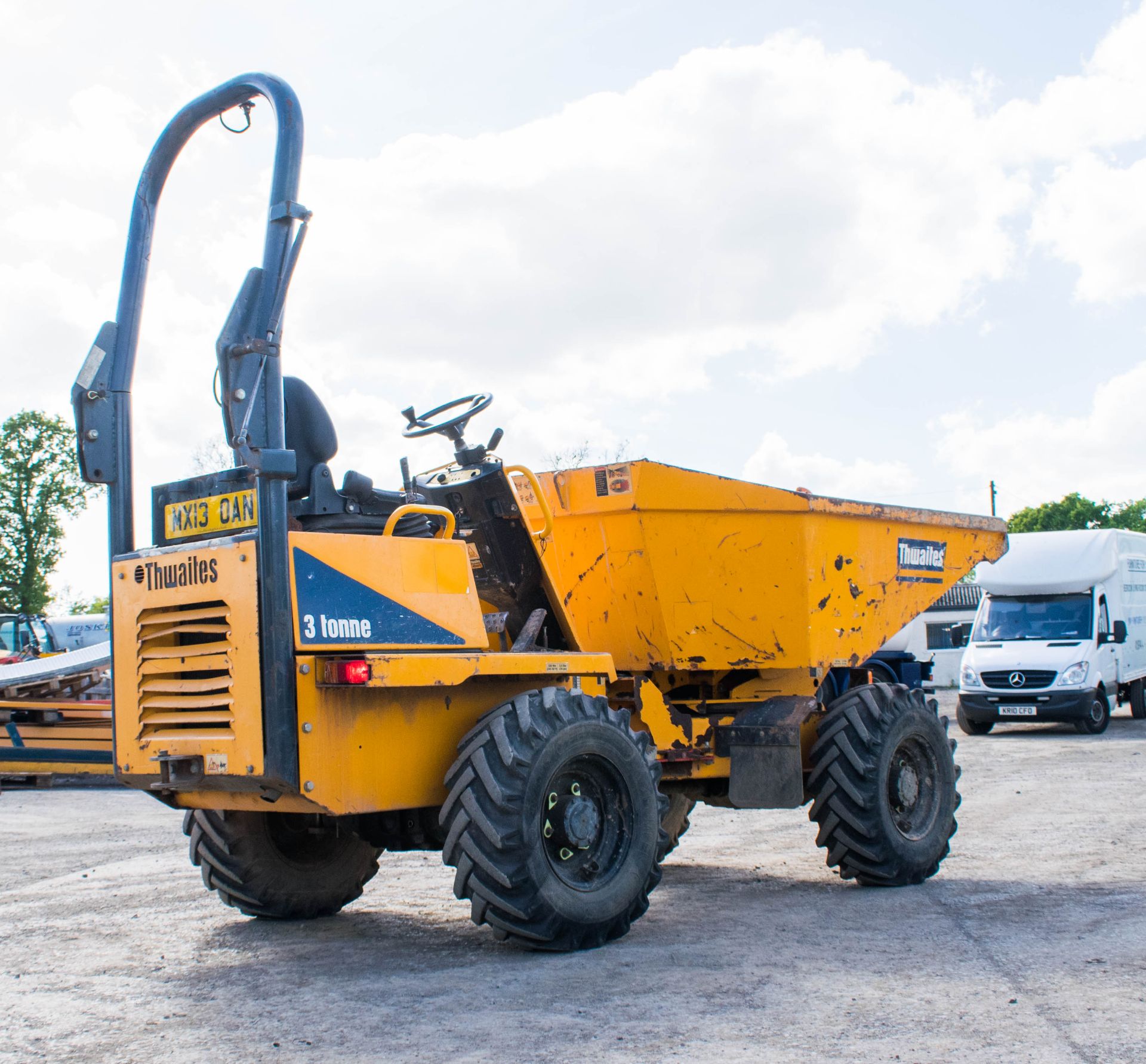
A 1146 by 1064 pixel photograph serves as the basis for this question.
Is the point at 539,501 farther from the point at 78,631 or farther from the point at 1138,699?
the point at 78,631

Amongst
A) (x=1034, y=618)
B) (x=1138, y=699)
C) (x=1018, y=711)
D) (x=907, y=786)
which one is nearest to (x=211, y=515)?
(x=907, y=786)

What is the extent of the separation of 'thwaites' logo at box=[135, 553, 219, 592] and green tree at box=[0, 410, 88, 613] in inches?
2509

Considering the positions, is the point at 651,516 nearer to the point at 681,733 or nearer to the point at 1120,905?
the point at 681,733

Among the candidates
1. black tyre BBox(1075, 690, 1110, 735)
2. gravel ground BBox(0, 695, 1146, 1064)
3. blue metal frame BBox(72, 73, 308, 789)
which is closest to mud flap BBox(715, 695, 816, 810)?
gravel ground BBox(0, 695, 1146, 1064)

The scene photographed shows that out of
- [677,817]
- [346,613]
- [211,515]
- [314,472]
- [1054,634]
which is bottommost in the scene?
[677,817]

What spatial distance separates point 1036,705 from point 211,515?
54.5 feet

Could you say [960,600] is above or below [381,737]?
above

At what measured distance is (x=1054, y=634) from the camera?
20.4 m

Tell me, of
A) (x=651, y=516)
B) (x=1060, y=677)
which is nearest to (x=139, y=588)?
(x=651, y=516)

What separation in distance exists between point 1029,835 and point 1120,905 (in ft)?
9.27

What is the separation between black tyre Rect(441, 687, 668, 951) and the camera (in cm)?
546

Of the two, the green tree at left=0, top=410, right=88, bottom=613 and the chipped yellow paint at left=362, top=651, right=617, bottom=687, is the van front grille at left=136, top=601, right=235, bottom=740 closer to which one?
the chipped yellow paint at left=362, top=651, right=617, bottom=687

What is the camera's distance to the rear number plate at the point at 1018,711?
770 inches

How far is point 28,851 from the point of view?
9.89 meters
